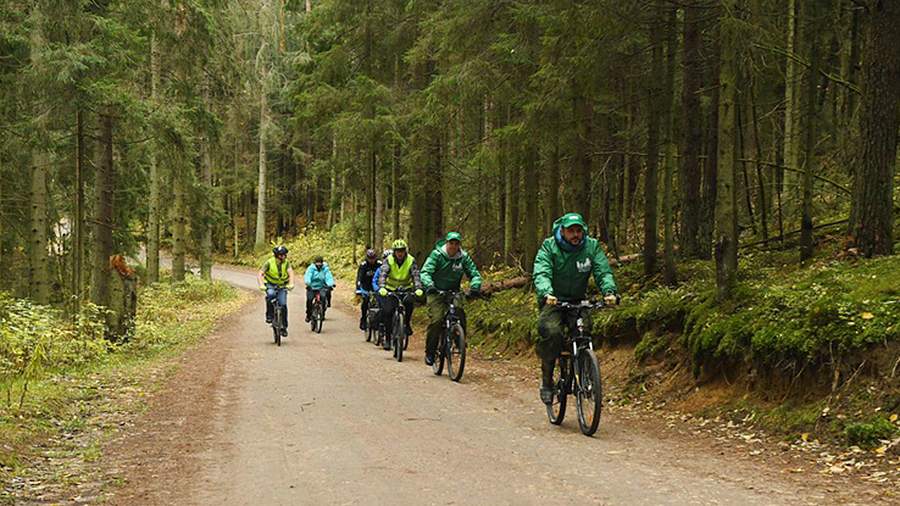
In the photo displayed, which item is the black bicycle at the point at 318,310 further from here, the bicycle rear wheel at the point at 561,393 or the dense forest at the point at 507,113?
the bicycle rear wheel at the point at 561,393

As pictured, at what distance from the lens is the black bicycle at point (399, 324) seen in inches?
517

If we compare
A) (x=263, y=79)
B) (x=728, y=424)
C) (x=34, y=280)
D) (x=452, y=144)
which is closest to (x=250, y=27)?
(x=263, y=79)

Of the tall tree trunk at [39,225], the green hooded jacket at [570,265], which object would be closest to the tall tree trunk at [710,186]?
the green hooded jacket at [570,265]

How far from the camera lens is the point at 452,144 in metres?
25.9

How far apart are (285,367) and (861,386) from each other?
8.48 meters

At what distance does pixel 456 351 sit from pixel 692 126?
502 cm

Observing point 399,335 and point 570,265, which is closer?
point 570,265

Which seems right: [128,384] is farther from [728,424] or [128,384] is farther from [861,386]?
[861,386]

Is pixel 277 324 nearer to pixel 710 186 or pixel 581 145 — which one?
pixel 581 145

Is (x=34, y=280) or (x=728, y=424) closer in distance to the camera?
(x=728, y=424)

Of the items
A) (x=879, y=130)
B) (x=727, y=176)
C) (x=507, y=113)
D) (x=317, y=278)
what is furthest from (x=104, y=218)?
(x=879, y=130)

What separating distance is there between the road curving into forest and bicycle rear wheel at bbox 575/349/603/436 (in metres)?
0.16

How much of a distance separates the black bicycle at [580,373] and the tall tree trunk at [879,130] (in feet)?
12.6

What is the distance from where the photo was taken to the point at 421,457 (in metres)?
6.24
